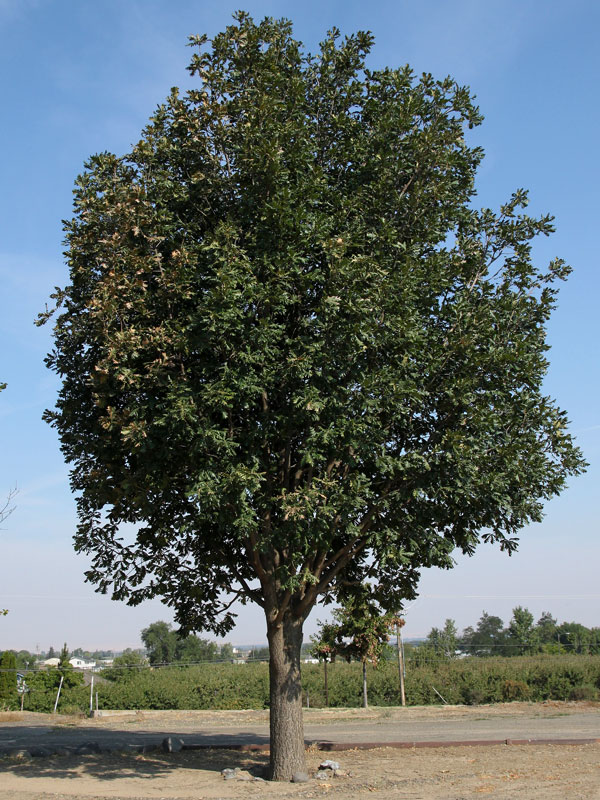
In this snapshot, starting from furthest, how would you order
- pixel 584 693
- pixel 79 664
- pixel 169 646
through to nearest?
pixel 79 664 → pixel 169 646 → pixel 584 693

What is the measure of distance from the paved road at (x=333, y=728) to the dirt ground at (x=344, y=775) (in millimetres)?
1715

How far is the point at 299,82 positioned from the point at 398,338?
166 inches

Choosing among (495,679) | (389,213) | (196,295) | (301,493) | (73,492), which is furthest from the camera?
(495,679)

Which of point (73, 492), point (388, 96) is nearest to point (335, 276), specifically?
point (388, 96)

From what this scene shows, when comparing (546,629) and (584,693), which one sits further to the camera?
(546,629)

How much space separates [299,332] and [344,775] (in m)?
7.46

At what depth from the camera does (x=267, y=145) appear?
9.41 meters

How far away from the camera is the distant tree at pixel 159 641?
290 ft

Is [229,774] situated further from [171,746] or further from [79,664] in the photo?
[79,664]

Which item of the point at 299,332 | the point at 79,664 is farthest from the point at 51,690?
the point at 79,664

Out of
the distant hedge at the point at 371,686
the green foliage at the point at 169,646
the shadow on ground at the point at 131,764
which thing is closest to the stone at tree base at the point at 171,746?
the shadow on ground at the point at 131,764

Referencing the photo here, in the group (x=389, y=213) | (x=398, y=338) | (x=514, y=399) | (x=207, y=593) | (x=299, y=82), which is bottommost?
(x=207, y=593)

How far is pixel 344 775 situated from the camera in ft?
38.1

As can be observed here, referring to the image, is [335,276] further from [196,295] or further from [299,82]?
[299,82]
